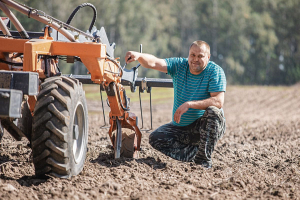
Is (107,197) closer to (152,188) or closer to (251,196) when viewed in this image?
(152,188)

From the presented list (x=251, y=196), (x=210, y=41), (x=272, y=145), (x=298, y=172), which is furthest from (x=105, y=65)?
(x=210, y=41)

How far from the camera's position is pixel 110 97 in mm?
4688

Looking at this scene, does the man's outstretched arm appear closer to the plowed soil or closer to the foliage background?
the plowed soil

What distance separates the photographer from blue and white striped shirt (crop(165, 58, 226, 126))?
189 inches

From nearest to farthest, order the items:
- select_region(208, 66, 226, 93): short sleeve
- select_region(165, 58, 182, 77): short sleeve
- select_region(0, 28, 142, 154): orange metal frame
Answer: select_region(0, 28, 142, 154): orange metal frame, select_region(208, 66, 226, 93): short sleeve, select_region(165, 58, 182, 77): short sleeve

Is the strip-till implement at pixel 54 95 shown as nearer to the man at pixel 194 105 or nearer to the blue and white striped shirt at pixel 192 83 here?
the man at pixel 194 105

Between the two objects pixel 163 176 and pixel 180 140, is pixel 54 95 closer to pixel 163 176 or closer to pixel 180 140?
pixel 163 176

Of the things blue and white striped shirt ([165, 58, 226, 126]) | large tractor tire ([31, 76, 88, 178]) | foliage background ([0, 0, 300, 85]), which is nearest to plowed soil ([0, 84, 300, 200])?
large tractor tire ([31, 76, 88, 178])

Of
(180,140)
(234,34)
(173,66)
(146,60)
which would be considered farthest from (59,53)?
(234,34)

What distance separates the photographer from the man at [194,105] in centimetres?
465

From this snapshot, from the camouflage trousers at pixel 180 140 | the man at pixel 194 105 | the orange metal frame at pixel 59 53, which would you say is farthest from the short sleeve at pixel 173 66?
the orange metal frame at pixel 59 53

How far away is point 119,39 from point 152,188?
3112cm

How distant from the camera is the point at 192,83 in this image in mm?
4980

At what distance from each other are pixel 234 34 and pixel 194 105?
1316 inches
